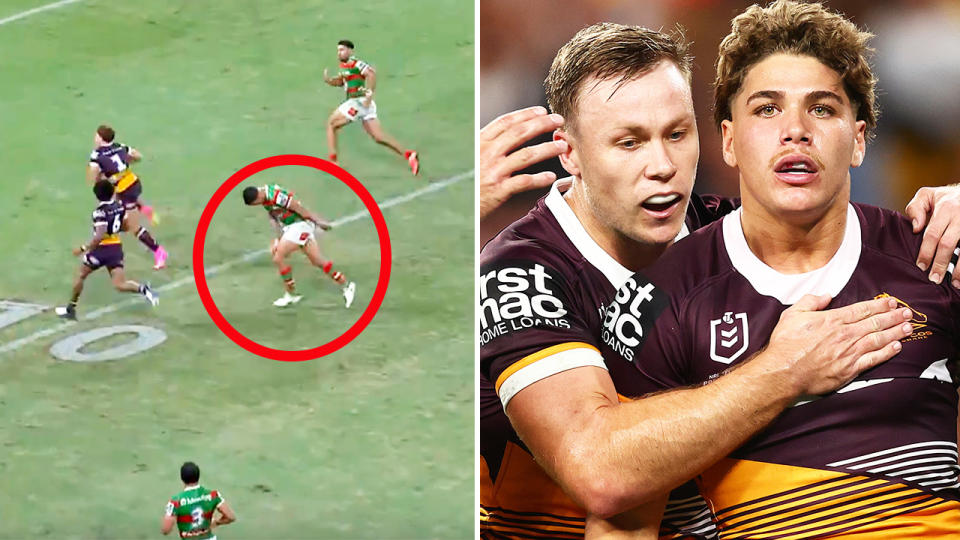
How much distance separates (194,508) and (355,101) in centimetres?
274

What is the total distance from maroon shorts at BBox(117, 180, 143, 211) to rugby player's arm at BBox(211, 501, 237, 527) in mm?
1971

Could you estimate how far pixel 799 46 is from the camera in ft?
16.2

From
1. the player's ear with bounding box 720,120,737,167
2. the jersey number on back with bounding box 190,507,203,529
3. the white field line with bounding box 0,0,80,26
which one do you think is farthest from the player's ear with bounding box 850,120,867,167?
the white field line with bounding box 0,0,80,26

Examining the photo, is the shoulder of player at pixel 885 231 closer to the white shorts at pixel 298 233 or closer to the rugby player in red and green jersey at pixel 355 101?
the white shorts at pixel 298 233

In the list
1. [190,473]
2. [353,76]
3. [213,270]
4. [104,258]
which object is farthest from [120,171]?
[190,473]

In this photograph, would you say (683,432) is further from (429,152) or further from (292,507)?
(429,152)

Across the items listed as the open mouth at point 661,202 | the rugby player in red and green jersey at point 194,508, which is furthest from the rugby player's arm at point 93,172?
the open mouth at point 661,202

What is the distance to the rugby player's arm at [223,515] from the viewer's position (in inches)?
276

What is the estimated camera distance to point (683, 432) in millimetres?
4789

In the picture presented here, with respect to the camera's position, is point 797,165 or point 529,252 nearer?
point 797,165

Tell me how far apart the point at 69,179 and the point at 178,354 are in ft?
5.34

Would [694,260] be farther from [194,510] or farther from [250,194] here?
[250,194]

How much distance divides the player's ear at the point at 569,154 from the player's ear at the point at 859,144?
3.16 ft

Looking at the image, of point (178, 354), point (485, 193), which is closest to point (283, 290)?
point (178, 354)
